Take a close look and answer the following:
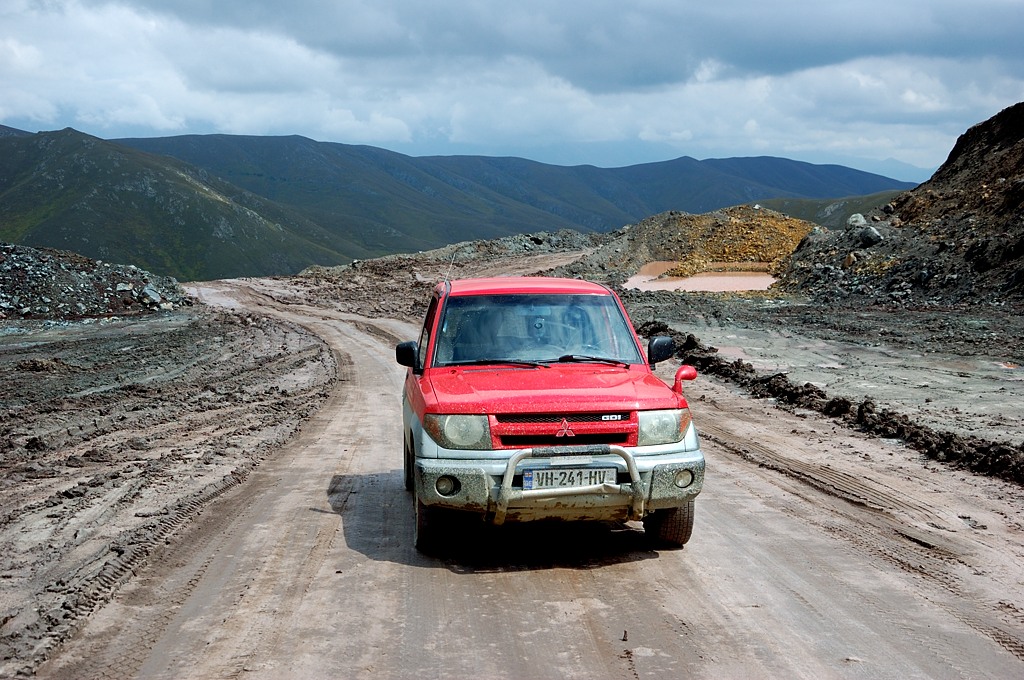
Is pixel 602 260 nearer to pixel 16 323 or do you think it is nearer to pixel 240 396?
pixel 16 323

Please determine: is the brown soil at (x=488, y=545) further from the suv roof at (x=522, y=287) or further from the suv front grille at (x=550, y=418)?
the suv roof at (x=522, y=287)

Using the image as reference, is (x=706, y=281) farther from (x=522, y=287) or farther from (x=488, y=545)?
(x=488, y=545)

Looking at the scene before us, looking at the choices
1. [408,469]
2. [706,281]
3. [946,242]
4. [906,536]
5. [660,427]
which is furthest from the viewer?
[706,281]

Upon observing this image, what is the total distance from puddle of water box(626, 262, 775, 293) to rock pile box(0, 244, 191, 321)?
20.0m

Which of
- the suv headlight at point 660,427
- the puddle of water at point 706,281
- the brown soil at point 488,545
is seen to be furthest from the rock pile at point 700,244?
the suv headlight at point 660,427

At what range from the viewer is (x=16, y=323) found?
94.0 feet

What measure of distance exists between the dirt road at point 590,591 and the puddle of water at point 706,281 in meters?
31.8

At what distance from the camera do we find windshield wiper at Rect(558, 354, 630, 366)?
6.85 m

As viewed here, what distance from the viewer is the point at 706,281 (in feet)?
141

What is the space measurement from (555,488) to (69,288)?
30.9m

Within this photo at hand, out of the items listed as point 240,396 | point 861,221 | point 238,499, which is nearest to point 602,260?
point 861,221

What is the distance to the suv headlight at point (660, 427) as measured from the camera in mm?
6047

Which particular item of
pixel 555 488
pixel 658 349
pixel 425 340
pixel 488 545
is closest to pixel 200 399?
pixel 425 340

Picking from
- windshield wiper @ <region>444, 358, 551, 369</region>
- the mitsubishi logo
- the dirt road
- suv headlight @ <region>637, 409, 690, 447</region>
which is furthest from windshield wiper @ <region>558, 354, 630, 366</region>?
the dirt road
